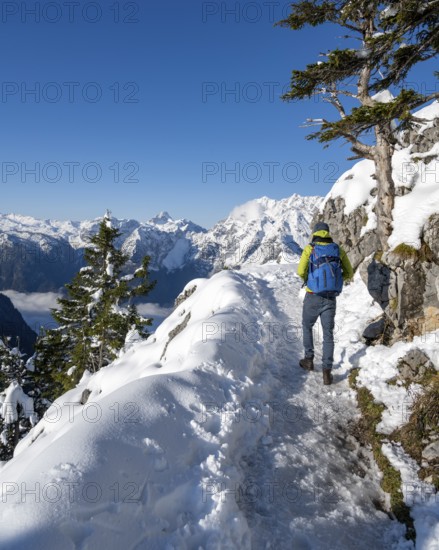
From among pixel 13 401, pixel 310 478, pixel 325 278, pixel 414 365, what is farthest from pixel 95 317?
pixel 310 478

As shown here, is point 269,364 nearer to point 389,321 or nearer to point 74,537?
point 389,321

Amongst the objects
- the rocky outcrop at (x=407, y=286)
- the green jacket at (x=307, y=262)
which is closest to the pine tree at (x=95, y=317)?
the rocky outcrop at (x=407, y=286)

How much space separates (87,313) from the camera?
25.4 meters

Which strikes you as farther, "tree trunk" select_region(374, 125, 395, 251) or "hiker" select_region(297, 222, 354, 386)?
"tree trunk" select_region(374, 125, 395, 251)

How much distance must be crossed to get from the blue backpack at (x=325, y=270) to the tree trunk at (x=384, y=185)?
10.1 feet

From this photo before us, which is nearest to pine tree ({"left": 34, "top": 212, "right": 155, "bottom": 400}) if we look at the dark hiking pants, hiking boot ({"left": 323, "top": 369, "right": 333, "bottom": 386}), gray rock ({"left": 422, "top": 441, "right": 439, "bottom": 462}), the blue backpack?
the dark hiking pants

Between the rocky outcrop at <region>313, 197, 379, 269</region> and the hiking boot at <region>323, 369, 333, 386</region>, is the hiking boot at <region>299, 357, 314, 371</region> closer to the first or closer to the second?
the hiking boot at <region>323, 369, 333, 386</region>

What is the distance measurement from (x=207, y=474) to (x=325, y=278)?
4621mm

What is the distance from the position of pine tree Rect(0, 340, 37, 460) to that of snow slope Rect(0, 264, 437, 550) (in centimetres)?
1801

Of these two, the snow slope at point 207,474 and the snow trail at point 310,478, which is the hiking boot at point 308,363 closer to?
the snow trail at point 310,478

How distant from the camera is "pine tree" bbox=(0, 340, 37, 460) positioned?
65.3 ft

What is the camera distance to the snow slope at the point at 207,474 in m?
3.22

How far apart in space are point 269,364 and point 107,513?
5.35m

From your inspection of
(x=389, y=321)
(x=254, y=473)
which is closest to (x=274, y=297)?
(x=389, y=321)
